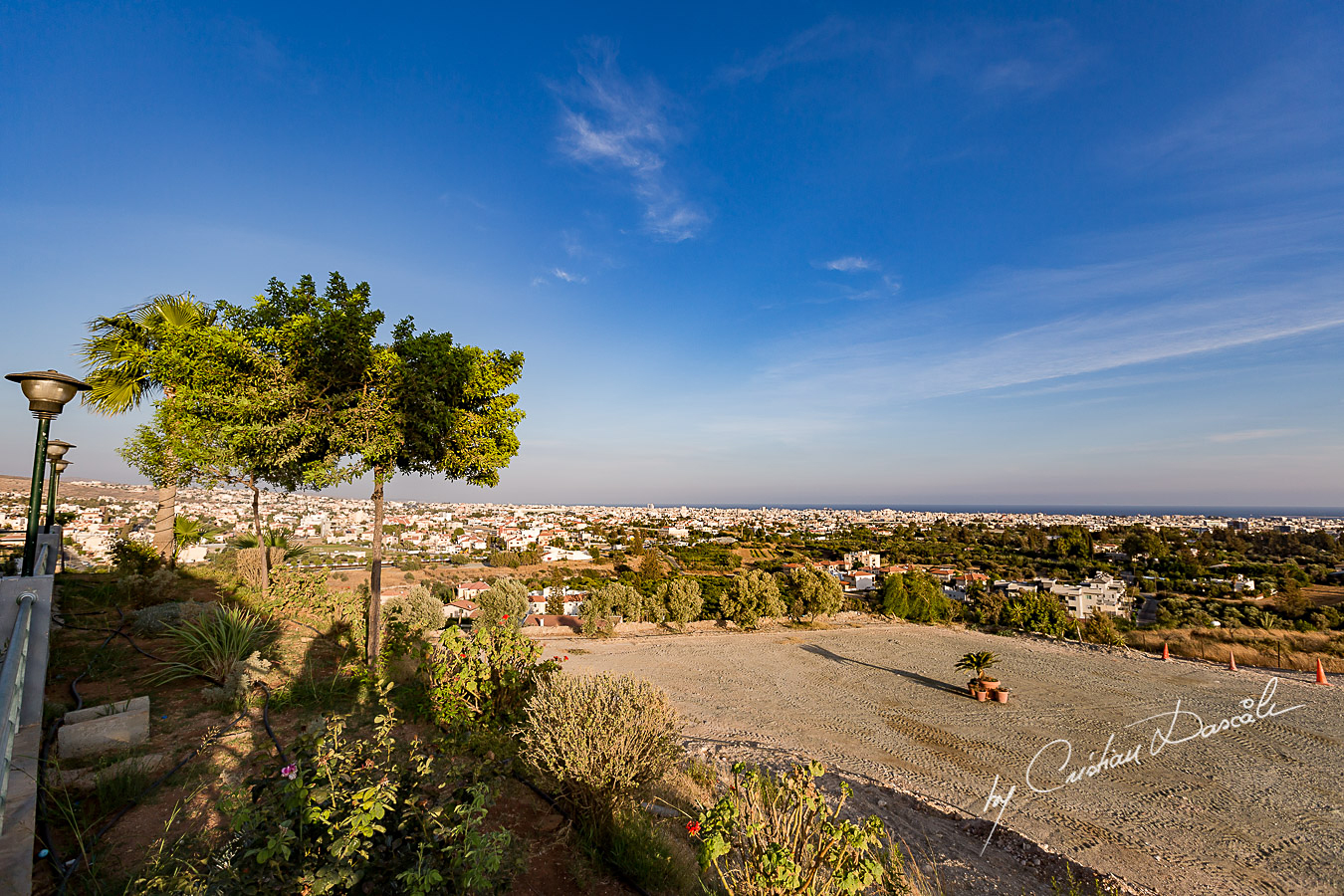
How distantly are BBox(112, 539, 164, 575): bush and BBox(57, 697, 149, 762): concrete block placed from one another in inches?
260

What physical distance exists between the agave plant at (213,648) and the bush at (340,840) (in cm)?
379

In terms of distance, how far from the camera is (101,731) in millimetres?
3596

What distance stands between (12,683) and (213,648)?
350 centimetres

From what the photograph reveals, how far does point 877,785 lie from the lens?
655 centimetres

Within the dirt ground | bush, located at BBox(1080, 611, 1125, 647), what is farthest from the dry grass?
the dirt ground

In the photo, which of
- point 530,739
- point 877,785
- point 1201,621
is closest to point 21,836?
point 530,739

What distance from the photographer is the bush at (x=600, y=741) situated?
3.51 m

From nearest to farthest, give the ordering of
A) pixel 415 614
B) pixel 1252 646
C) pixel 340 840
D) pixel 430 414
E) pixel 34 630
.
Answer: pixel 340 840
pixel 34 630
pixel 430 414
pixel 415 614
pixel 1252 646

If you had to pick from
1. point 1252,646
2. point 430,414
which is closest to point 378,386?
point 430,414

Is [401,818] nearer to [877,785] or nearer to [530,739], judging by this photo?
[530,739]

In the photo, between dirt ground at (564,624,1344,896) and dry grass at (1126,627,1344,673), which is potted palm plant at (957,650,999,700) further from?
dry grass at (1126,627,1344,673)

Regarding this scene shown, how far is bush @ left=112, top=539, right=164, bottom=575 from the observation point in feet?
29.6

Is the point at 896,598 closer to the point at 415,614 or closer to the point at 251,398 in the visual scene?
the point at 415,614

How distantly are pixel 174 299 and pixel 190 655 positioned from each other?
975 cm
